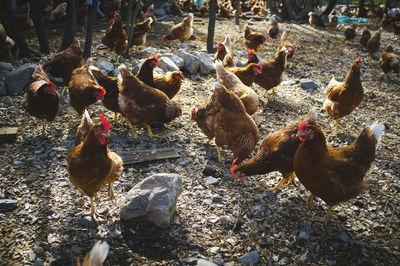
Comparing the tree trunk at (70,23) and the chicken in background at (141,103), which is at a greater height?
the tree trunk at (70,23)

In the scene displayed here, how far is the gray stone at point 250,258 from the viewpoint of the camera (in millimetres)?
2809

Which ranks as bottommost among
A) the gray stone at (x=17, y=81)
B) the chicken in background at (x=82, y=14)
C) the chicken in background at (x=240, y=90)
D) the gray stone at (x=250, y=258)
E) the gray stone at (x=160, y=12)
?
the gray stone at (x=250, y=258)

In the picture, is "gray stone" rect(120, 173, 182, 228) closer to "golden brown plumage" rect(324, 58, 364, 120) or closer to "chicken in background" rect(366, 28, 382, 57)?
"golden brown plumage" rect(324, 58, 364, 120)

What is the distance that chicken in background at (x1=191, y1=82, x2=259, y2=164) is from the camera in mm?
3850

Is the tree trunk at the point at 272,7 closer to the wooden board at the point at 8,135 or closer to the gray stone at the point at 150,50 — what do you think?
the gray stone at the point at 150,50

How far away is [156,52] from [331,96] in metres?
5.41

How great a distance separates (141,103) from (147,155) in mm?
905

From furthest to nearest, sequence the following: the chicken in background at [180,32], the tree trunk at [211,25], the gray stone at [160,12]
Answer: the gray stone at [160,12] < the chicken in background at [180,32] < the tree trunk at [211,25]

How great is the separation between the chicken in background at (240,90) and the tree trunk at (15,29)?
5.09m

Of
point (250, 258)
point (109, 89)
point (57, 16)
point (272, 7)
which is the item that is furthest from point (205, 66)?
point (272, 7)

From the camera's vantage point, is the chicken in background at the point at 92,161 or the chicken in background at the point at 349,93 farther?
the chicken in background at the point at 349,93

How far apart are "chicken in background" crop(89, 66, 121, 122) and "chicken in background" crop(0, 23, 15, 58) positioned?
10.5 ft

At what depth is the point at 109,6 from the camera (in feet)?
38.1

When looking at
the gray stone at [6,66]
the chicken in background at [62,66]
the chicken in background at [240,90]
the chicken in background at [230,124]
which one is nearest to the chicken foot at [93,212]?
the chicken in background at [230,124]
